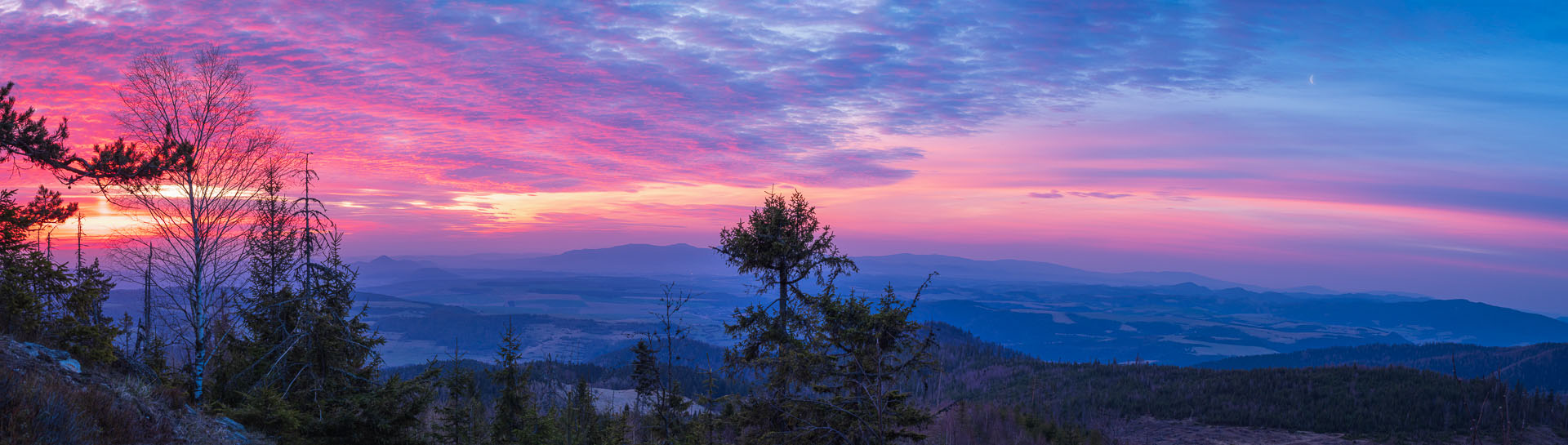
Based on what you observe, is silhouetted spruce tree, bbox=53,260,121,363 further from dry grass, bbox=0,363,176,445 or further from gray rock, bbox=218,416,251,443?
dry grass, bbox=0,363,176,445

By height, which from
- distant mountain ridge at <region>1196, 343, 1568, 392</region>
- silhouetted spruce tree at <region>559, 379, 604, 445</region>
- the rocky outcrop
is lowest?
distant mountain ridge at <region>1196, 343, 1568, 392</region>

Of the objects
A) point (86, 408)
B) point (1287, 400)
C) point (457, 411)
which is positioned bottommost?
point (1287, 400)

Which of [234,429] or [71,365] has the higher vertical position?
[71,365]

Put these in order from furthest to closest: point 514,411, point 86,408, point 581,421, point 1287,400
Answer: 1. point 1287,400
2. point 581,421
3. point 514,411
4. point 86,408

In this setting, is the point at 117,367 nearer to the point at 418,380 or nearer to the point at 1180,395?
the point at 418,380

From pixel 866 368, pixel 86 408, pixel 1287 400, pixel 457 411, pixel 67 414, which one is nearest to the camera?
pixel 67 414

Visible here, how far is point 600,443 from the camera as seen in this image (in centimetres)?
2848

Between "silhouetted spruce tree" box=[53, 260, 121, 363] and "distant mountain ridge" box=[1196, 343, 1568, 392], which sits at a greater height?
"silhouetted spruce tree" box=[53, 260, 121, 363]

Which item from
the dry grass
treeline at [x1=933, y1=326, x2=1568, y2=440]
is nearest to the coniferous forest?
the dry grass

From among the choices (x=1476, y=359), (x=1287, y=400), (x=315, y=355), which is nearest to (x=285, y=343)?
(x=315, y=355)

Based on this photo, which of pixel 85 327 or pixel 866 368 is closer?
pixel 866 368

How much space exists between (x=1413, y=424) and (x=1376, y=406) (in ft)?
16.4

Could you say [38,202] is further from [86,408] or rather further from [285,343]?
[86,408]

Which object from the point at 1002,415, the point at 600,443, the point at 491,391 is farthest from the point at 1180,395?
the point at 491,391
